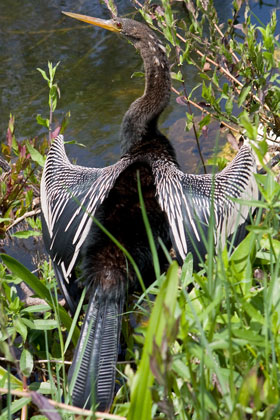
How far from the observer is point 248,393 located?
44.3 inches

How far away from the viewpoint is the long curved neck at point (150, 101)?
3.46 metres

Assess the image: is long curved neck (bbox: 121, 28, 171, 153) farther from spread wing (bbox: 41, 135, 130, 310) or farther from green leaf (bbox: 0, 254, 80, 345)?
green leaf (bbox: 0, 254, 80, 345)

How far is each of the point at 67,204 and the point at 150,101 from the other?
0.86 meters

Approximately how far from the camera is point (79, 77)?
19.9ft

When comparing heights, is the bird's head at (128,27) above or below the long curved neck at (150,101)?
above

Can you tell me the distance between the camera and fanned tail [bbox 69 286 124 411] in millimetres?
2055

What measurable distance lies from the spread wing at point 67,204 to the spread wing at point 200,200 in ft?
0.87

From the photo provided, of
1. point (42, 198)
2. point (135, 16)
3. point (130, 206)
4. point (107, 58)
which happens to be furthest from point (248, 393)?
point (135, 16)

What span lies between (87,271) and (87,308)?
0.20 m

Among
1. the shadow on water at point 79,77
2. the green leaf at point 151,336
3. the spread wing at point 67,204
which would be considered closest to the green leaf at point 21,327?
the spread wing at point 67,204

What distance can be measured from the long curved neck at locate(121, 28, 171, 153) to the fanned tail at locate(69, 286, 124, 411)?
1.20 meters

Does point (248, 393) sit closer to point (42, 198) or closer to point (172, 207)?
point (172, 207)

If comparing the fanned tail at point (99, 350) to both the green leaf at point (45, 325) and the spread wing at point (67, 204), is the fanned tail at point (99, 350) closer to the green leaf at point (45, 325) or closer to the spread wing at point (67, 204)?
the green leaf at point (45, 325)

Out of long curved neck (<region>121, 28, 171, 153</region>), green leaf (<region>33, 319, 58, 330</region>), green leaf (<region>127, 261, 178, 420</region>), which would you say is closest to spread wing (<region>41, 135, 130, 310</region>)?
long curved neck (<region>121, 28, 171, 153</region>)
